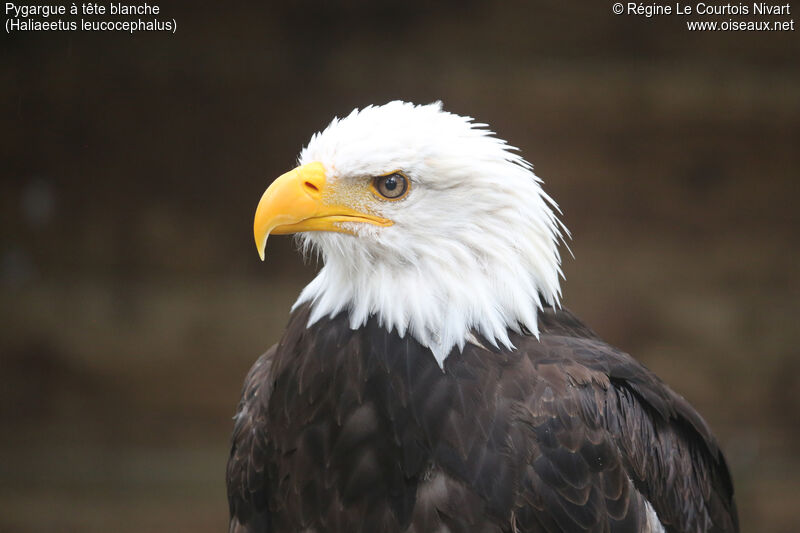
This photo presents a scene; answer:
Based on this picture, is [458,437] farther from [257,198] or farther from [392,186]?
[257,198]

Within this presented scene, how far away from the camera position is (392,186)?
1.98m

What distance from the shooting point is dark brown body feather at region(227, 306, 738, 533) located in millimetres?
1952

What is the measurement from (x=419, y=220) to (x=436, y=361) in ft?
1.12

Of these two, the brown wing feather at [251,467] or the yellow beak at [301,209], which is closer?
the yellow beak at [301,209]

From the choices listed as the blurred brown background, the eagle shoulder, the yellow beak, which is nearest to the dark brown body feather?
the eagle shoulder

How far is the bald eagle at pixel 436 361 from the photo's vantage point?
6.41 feet

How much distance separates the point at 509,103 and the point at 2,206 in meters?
2.33

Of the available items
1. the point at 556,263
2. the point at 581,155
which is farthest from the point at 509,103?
the point at 556,263

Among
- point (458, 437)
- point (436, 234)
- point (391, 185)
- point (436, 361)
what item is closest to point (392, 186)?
point (391, 185)

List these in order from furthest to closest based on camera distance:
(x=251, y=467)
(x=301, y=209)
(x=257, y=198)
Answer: (x=257, y=198)
(x=251, y=467)
(x=301, y=209)

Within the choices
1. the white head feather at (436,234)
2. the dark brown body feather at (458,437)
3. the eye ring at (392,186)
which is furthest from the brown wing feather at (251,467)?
the eye ring at (392,186)

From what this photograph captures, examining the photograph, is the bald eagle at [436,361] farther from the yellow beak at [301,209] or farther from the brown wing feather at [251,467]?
the brown wing feather at [251,467]

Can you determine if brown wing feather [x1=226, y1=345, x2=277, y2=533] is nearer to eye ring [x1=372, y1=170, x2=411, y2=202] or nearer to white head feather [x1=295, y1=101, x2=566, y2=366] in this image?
white head feather [x1=295, y1=101, x2=566, y2=366]

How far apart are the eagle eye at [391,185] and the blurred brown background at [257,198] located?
1.82 meters
